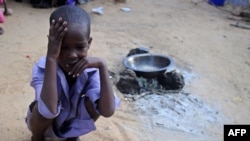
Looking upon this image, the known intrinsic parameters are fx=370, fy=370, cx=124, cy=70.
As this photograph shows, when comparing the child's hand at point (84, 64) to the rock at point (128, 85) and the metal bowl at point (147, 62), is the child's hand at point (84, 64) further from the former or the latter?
the metal bowl at point (147, 62)

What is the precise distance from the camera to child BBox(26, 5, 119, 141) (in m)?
1.71

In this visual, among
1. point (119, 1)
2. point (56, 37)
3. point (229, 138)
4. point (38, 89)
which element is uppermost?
point (56, 37)

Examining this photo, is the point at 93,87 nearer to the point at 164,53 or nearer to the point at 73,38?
the point at 73,38

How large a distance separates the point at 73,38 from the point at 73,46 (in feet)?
0.13

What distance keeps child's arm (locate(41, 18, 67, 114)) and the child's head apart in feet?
0.19

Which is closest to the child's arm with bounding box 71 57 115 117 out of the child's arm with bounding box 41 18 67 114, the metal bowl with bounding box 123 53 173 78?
the child's arm with bounding box 41 18 67 114

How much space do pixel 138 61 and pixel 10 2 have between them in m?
2.73

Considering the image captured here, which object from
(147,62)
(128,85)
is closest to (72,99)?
(128,85)

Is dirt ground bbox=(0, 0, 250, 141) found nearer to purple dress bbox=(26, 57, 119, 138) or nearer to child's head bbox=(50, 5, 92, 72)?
purple dress bbox=(26, 57, 119, 138)

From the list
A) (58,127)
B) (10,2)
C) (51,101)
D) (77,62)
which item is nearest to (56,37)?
(77,62)

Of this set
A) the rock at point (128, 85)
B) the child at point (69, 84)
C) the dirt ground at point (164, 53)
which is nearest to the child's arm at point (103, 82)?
the child at point (69, 84)

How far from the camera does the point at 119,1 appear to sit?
589 centimetres

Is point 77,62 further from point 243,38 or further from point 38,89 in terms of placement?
point 243,38

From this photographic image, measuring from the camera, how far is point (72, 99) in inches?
76.0
